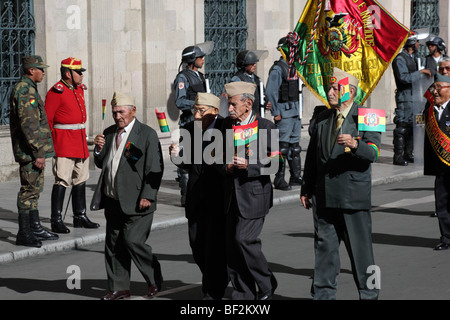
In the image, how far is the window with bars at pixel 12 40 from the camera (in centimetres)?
1633

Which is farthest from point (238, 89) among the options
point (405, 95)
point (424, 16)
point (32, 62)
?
point (424, 16)

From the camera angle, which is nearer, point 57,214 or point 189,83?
point 57,214

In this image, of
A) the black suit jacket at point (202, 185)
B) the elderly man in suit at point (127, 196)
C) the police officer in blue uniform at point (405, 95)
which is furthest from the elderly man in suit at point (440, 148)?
the police officer in blue uniform at point (405, 95)

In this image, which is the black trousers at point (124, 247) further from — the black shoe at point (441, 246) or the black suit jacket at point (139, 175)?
the black shoe at point (441, 246)

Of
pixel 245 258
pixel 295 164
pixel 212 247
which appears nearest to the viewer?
pixel 245 258

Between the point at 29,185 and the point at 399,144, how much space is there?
8.58 meters

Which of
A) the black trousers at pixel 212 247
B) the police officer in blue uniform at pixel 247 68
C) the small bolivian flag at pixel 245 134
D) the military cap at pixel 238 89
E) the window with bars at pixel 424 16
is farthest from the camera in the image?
the window with bars at pixel 424 16

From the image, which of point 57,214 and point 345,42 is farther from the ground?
point 345,42

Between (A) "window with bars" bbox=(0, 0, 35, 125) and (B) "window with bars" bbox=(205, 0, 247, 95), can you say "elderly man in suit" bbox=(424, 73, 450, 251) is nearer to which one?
(A) "window with bars" bbox=(0, 0, 35, 125)

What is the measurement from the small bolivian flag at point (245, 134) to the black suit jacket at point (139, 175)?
0.81 m

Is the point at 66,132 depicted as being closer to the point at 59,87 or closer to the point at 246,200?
the point at 59,87

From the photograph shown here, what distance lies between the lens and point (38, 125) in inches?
428

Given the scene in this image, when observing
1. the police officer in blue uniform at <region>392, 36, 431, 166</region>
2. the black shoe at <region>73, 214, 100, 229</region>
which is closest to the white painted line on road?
the police officer in blue uniform at <region>392, 36, 431, 166</region>

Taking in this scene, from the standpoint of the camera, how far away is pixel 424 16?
27062mm
